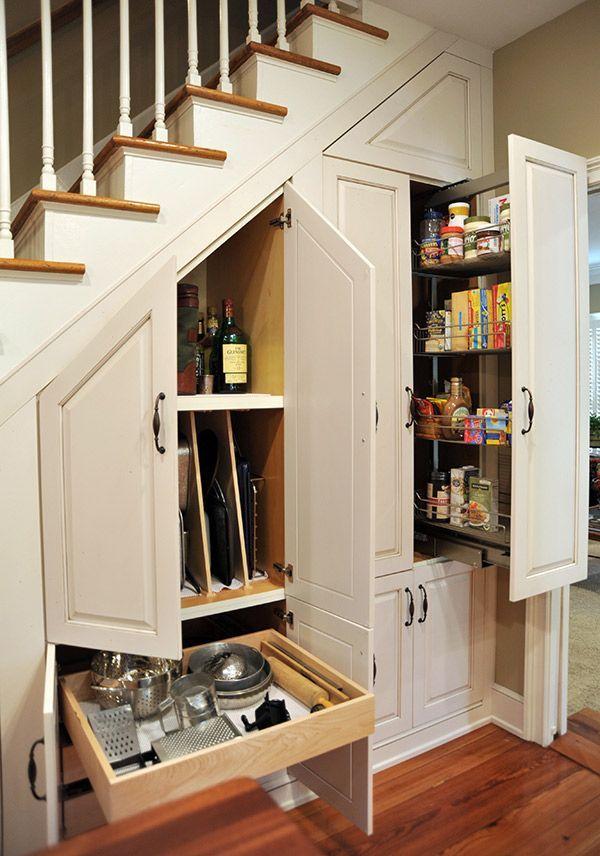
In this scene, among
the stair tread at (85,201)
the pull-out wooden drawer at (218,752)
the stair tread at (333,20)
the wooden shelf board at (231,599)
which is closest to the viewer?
the pull-out wooden drawer at (218,752)

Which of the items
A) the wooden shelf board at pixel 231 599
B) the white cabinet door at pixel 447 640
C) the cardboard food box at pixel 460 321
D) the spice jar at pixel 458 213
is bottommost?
the white cabinet door at pixel 447 640

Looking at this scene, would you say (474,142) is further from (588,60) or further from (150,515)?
(150,515)

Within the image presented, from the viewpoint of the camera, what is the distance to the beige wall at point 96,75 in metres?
2.30

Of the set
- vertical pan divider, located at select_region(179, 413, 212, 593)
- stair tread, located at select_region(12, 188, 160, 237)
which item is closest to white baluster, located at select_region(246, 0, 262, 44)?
stair tread, located at select_region(12, 188, 160, 237)

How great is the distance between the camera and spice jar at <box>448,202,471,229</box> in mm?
2230

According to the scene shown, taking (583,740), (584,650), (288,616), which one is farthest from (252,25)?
(584,650)

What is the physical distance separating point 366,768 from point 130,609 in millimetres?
744

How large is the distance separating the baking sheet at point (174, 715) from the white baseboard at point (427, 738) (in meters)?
0.68

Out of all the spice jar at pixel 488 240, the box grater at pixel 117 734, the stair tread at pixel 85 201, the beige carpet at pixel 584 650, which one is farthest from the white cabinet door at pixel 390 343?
the beige carpet at pixel 584 650

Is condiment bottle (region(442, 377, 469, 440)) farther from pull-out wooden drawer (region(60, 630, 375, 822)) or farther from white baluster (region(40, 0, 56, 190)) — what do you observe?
white baluster (region(40, 0, 56, 190))

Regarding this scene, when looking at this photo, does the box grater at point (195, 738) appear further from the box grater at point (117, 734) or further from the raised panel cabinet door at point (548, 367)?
the raised panel cabinet door at point (548, 367)

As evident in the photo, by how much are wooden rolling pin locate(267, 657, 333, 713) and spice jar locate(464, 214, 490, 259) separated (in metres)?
1.46

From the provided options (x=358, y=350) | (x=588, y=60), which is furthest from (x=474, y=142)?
(x=358, y=350)

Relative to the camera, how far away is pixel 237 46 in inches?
104
